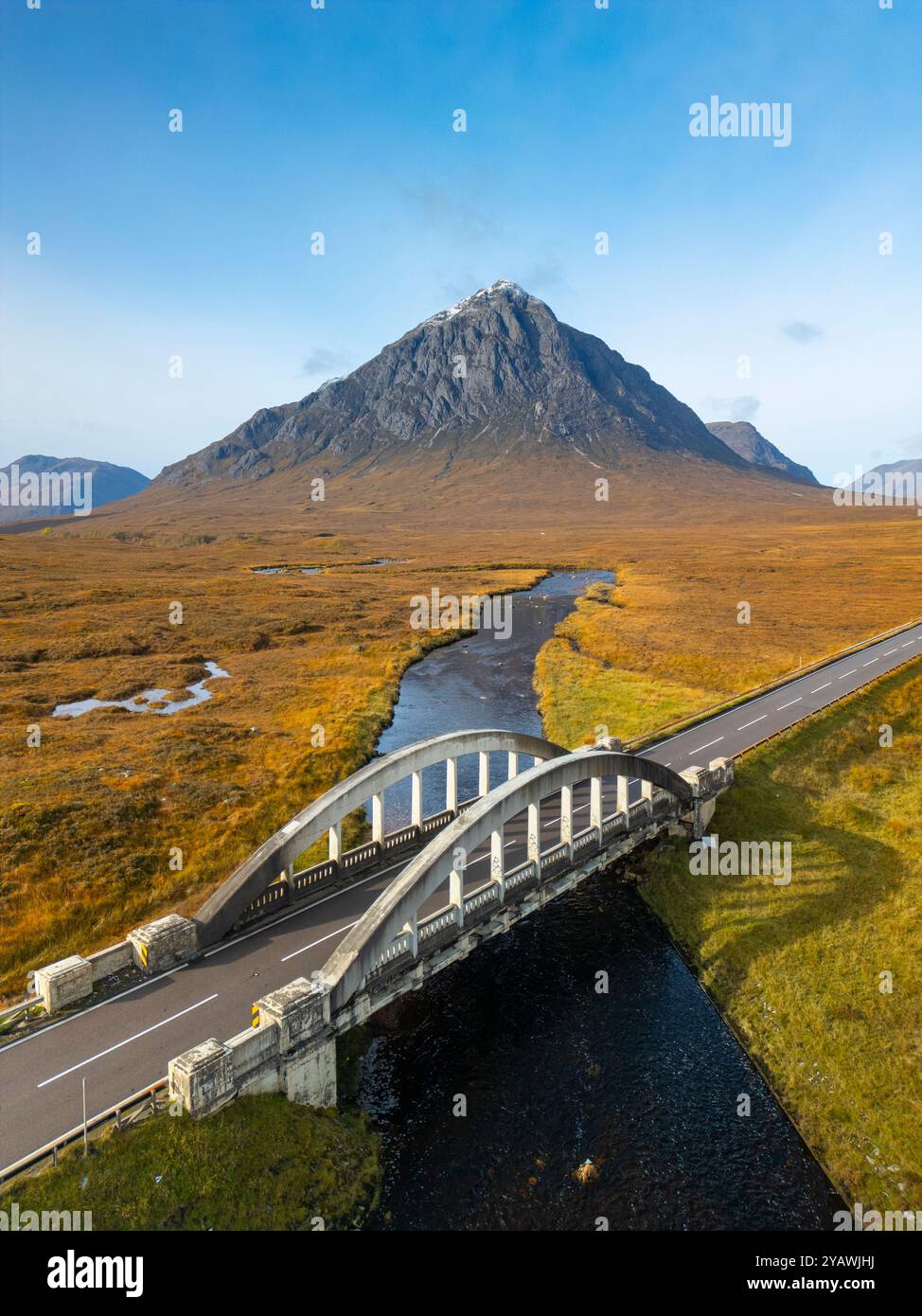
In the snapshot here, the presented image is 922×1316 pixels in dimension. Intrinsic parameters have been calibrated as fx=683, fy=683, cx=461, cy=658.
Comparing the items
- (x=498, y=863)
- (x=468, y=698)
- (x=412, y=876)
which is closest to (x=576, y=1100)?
(x=498, y=863)

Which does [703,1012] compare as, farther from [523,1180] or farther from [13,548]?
[13,548]

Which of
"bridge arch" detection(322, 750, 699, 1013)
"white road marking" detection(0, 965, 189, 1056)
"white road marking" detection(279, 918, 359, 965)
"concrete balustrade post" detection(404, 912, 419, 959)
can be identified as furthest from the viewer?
"white road marking" detection(279, 918, 359, 965)

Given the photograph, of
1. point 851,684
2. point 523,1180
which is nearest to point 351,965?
point 523,1180

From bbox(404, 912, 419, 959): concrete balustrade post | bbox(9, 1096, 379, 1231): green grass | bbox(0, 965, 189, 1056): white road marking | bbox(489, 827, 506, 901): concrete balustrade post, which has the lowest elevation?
bbox(9, 1096, 379, 1231): green grass

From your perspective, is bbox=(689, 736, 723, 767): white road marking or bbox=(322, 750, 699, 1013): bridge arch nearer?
bbox=(322, 750, 699, 1013): bridge arch

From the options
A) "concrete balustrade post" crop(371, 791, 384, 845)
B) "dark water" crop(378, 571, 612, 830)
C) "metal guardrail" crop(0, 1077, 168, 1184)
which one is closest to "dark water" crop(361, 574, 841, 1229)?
"concrete balustrade post" crop(371, 791, 384, 845)

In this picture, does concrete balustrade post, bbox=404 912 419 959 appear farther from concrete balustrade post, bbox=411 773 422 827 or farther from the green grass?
concrete balustrade post, bbox=411 773 422 827

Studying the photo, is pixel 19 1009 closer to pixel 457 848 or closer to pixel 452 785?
pixel 457 848
